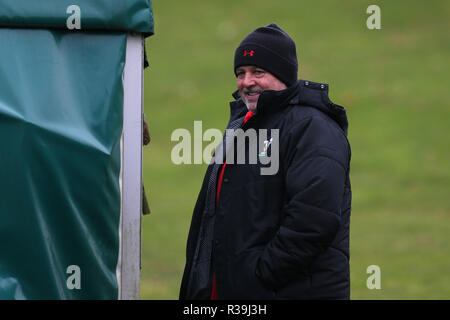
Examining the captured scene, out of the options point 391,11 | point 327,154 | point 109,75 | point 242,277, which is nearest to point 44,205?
point 109,75

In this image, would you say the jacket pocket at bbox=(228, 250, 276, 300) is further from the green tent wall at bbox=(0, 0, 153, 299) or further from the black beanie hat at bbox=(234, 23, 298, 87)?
the black beanie hat at bbox=(234, 23, 298, 87)

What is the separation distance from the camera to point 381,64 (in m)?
22.0

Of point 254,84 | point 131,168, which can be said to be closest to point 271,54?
point 254,84

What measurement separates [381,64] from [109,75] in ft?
61.0

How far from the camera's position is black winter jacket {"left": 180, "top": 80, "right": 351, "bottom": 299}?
356 cm

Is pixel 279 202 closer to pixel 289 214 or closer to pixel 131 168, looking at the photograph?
pixel 289 214

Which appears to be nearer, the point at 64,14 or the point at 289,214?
the point at 289,214

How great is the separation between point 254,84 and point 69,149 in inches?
38.1

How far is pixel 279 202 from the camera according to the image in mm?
3678

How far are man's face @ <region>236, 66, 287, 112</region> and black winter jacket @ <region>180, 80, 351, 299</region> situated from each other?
0.31 ft

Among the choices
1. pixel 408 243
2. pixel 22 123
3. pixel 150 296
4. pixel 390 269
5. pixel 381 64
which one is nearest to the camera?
pixel 22 123

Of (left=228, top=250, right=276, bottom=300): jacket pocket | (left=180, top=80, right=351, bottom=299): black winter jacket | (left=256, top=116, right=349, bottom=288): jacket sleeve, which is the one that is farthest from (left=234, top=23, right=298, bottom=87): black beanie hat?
(left=228, top=250, right=276, bottom=300): jacket pocket

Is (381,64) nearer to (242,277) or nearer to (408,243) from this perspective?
(408,243)

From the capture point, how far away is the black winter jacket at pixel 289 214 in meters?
3.56
